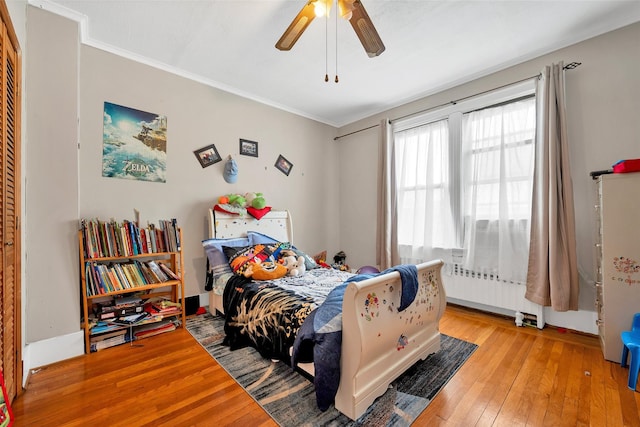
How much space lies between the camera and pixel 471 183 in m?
3.00

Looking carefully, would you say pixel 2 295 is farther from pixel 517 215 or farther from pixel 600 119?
pixel 600 119

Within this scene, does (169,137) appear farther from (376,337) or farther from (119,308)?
(376,337)

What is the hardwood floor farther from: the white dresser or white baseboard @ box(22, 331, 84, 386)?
the white dresser

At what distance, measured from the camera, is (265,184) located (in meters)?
3.65

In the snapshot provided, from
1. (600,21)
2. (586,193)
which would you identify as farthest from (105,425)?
(600,21)

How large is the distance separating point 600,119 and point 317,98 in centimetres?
294

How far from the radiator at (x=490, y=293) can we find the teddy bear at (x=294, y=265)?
1.81 metres

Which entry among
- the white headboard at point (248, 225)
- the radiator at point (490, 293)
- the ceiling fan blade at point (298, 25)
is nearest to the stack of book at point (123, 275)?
the white headboard at point (248, 225)

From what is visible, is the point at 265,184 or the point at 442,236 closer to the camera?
the point at 442,236

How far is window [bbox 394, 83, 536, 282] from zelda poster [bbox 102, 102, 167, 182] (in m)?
2.96

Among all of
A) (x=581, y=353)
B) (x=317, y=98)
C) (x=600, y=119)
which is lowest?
(x=581, y=353)

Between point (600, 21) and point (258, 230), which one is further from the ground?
point (600, 21)

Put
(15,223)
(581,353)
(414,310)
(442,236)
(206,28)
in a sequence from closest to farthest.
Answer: (15,223)
(414,310)
(581,353)
(206,28)
(442,236)

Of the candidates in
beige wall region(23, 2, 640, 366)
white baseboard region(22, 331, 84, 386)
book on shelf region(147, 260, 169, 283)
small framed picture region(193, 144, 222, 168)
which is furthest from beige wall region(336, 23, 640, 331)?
white baseboard region(22, 331, 84, 386)
